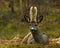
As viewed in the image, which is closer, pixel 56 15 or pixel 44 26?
pixel 44 26

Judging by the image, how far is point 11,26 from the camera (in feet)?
83.3

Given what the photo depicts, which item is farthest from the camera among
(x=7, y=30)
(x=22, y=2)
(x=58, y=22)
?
(x=22, y=2)

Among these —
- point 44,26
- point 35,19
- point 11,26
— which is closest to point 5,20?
point 11,26

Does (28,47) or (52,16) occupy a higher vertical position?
(28,47)

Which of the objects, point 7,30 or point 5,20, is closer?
point 7,30

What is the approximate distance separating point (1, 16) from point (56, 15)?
234 inches

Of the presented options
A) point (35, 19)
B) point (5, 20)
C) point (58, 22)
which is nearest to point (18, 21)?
point (5, 20)

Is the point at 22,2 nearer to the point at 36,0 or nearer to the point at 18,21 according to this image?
the point at 36,0

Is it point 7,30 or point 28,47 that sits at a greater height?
point 28,47

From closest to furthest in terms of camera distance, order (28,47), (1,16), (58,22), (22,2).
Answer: (28,47)
(58,22)
(1,16)
(22,2)

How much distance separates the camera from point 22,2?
1244 inches

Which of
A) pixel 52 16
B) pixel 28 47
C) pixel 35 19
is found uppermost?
pixel 35 19

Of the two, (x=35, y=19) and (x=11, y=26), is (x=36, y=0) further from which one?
(x=35, y=19)

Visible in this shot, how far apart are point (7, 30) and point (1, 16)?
232 inches
